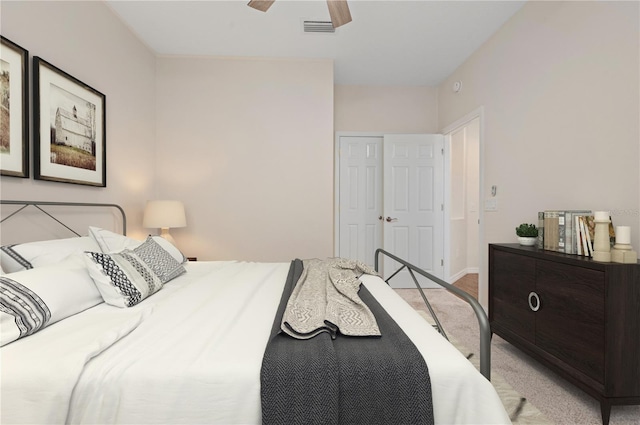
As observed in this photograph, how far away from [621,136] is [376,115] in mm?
2944

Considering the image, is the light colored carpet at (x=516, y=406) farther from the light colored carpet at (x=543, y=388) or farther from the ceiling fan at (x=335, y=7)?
the ceiling fan at (x=335, y=7)

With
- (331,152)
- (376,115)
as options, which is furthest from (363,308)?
(376,115)

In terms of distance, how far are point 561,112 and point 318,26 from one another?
214 cm

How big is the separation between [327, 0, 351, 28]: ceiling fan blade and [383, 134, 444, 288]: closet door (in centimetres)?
227

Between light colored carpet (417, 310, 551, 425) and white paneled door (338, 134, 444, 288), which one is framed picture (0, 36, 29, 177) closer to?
light colored carpet (417, 310, 551, 425)

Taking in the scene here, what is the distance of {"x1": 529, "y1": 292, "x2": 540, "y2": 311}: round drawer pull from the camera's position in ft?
6.75

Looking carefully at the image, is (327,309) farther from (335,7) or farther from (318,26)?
(318,26)

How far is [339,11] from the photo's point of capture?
6.82 feet

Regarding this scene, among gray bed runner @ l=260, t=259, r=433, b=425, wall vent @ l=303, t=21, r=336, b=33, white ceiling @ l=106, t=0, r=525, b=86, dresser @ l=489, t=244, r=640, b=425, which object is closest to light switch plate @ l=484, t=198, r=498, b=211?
dresser @ l=489, t=244, r=640, b=425

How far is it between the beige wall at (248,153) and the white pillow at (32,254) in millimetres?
1882

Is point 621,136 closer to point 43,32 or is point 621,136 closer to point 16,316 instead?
point 16,316

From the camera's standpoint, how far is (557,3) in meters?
2.32

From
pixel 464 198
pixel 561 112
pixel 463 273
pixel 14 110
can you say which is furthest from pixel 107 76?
pixel 463 273

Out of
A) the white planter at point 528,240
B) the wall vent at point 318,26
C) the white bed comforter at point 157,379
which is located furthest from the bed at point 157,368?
the wall vent at point 318,26
